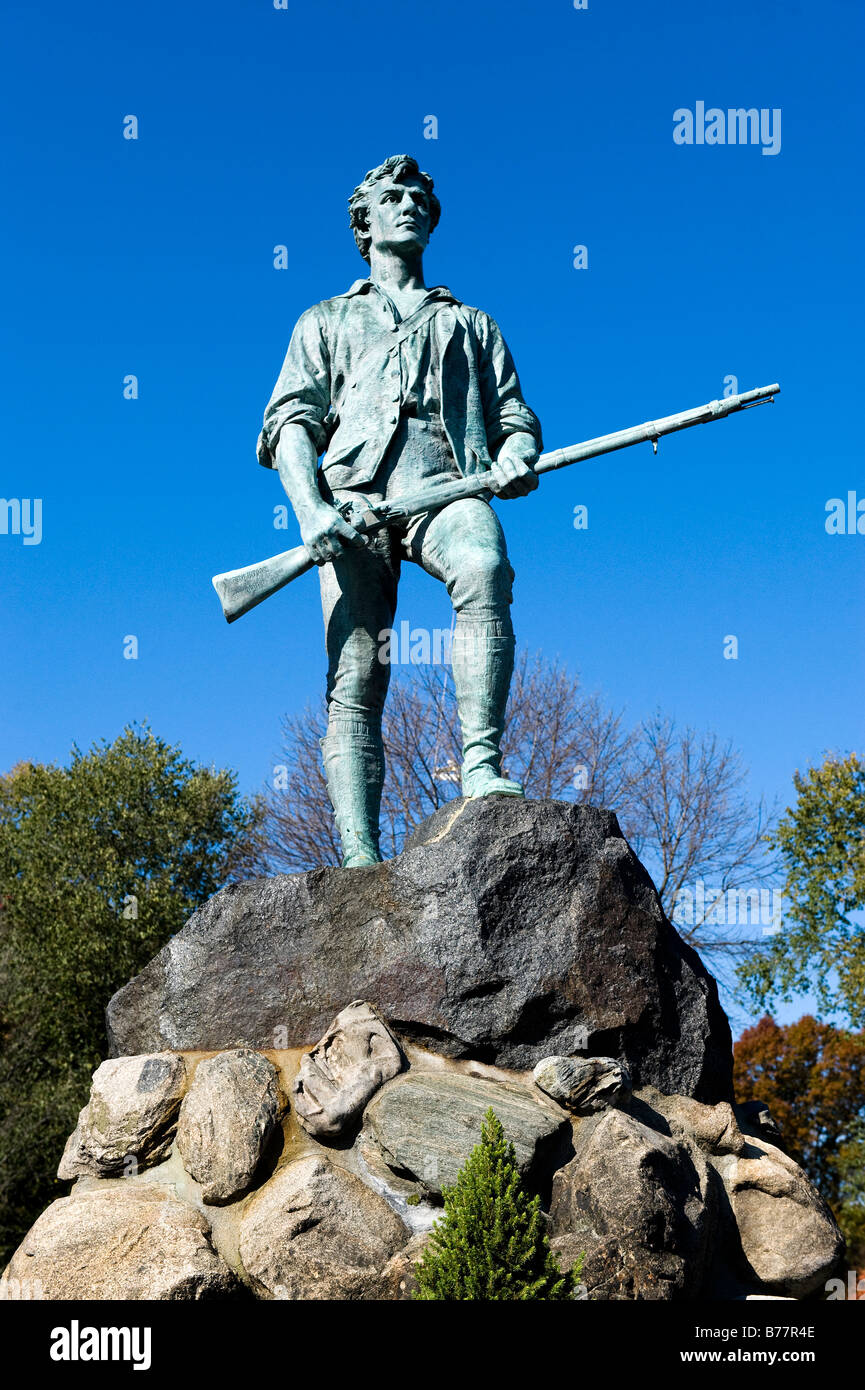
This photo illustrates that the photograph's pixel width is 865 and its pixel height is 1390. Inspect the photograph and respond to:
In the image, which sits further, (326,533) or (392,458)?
(392,458)

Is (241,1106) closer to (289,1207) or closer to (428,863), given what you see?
(289,1207)

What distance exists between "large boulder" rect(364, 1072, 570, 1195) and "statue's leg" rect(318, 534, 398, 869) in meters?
1.55

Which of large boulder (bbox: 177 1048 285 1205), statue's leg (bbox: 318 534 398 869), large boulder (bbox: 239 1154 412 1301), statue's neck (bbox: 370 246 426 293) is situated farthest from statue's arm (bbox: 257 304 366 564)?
large boulder (bbox: 239 1154 412 1301)

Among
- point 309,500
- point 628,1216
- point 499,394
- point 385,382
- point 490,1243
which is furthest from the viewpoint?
point 499,394

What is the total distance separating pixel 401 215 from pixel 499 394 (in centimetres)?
108

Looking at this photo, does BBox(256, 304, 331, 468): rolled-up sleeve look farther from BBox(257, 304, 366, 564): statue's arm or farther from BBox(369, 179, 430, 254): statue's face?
BBox(369, 179, 430, 254): statue's face

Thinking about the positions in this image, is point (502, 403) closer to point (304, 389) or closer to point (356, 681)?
point (304, 389)

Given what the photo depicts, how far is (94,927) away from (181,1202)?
15945mm

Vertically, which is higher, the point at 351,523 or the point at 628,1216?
the point at 351,523

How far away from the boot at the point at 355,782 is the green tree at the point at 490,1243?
199cm

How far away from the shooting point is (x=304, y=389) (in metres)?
6.97

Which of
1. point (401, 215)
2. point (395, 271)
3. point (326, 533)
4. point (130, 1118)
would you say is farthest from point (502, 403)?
point (130, 1118)
